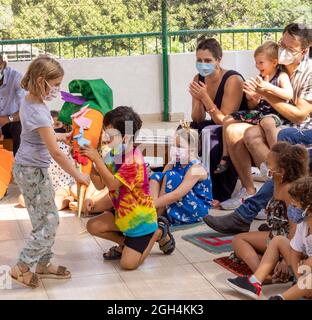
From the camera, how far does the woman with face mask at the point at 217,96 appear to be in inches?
195

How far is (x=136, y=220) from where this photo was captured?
3.58 meters

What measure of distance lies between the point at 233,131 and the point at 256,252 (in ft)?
4.70

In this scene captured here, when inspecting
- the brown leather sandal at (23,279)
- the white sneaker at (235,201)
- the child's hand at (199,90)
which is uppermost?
the child's hand at (199,90)

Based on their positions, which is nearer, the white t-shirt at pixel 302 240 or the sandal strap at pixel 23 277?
the white t-shirt at pixel 302 240

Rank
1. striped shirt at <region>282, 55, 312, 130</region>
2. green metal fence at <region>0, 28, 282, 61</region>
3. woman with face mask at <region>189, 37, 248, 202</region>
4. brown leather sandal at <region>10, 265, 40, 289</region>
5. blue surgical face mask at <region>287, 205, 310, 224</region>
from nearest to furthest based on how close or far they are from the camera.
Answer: blue surgical face mask at <region>287, 205, 310, 224</region> → brown leather sandal at <region>10, 265, 40, 289</region> → striped shirt at <region>282, 55, 312, 130</region> → woman with face mask at <region>189, 37, 248, 202</region> → green metal fence at <region>0, 28, 282, 61</region>

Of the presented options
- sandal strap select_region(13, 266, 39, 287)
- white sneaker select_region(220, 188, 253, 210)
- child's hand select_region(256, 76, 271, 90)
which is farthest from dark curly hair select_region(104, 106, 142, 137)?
white sneaker select_region(220, 188, 253, 210)

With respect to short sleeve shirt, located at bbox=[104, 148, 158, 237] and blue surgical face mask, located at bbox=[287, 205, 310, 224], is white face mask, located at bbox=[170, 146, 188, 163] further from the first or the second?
blue surgical face mask, located at bbox=[287, 205, 310, 224]

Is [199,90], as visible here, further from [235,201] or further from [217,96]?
[235,201]

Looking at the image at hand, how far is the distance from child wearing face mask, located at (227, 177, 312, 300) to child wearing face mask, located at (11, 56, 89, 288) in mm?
930

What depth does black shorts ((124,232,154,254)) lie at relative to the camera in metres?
3.59

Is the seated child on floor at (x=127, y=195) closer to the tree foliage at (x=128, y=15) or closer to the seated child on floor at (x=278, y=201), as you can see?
the seated child on floor at (x=278, y=201)

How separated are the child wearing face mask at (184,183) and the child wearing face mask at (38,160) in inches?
41.8

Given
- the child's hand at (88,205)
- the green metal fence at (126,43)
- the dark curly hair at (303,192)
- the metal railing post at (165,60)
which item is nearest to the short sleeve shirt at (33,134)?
the child's hand at (88,205)
